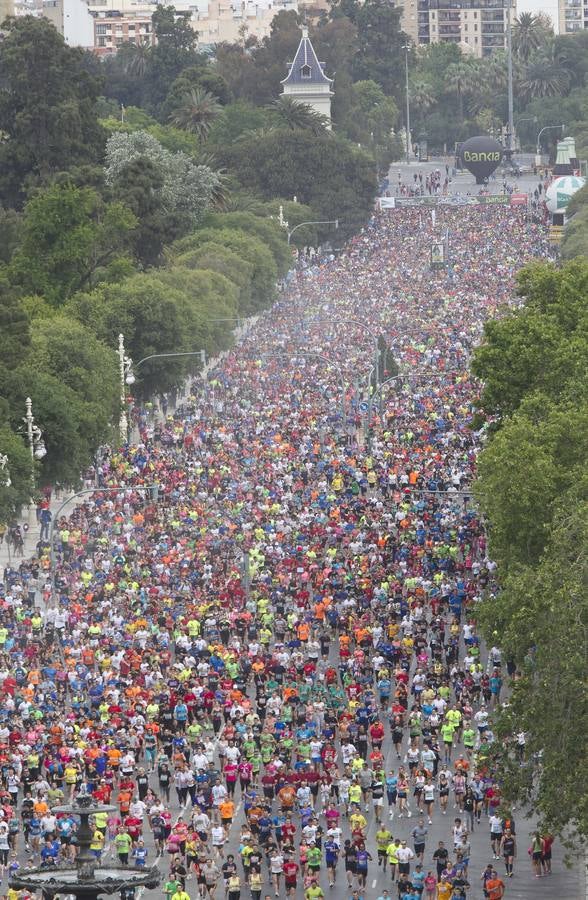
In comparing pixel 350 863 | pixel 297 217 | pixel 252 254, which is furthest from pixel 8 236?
pixel 350 863

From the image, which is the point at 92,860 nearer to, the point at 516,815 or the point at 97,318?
the point at 516,815

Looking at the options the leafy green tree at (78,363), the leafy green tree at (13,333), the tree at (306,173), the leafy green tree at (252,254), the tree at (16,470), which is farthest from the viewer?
the tree at (306,173)

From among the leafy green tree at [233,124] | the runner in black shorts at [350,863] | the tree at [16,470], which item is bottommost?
the runner in black shorts at [350,863]

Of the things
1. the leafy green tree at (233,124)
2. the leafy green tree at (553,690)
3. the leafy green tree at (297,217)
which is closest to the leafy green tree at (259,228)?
the leafy green tree at (297,217)

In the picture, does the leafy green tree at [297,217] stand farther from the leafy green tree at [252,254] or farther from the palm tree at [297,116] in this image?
the palm tree at [297,116]

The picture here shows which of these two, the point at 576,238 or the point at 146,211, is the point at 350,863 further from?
the point at 576,238

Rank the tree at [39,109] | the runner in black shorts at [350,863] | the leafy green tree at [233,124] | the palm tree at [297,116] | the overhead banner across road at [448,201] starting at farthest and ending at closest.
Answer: the overhead banner across road at [448,201]
the palm tree at [297,116]
the leafy green tree at [233,124]
the tree at [39,109]
the runner in black shorts at [350,863]

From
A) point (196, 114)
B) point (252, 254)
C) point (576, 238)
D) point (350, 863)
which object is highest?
point (196, 114)
